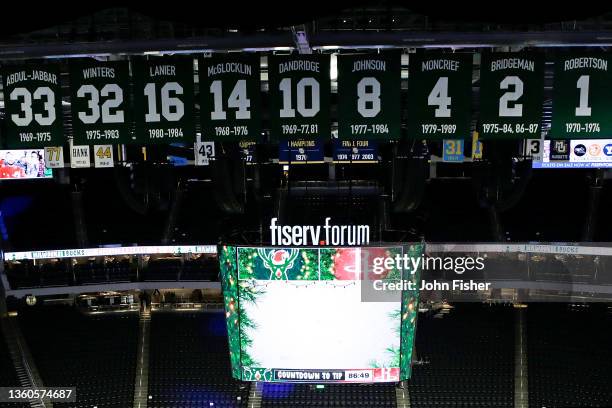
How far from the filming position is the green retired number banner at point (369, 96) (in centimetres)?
612

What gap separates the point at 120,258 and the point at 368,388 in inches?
353

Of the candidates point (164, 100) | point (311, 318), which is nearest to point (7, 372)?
point (311, 318)

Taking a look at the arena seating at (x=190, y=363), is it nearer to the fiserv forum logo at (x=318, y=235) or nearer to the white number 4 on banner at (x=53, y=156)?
the white number 4 on banner at (x=53, y=156)

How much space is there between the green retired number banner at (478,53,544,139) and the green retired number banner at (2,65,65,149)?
4.47 m

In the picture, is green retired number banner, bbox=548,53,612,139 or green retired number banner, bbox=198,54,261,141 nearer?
green retired number banner, bbox=548,53,612,139

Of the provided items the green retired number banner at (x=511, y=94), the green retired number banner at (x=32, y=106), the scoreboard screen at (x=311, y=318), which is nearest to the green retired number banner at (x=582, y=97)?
the green retired number banner at (x=511, y=94)

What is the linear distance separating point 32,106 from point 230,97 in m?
2.10

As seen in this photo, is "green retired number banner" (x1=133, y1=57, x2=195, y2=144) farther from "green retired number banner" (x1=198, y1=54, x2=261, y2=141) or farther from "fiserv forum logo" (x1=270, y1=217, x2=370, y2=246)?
"fiserv forum logo" (x1=270, y1=217, x2=370, y2=246)

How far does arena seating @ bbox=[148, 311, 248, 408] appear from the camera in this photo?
51.3ft

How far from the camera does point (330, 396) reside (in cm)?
1548

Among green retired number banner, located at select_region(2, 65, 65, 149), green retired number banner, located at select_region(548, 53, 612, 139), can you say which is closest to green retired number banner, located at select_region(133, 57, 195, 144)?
green retired number banner, located at select_region(2, 65, 65, 149)

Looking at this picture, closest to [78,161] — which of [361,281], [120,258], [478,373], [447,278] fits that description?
[120,258]

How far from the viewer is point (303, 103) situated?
6.25m

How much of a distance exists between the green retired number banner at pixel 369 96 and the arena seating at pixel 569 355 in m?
11.7
